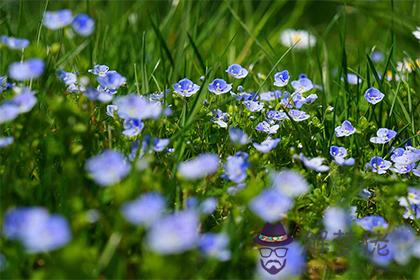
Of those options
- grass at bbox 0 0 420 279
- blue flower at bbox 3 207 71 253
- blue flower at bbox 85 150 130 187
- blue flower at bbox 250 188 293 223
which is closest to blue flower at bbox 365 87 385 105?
grass at bbox 0 0 420 279

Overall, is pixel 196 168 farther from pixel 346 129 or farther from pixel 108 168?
pixel 346 129

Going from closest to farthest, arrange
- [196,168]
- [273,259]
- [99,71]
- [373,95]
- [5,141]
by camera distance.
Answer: [196,168] < [5,141] < [273,259] < [99,71] < [373,95]

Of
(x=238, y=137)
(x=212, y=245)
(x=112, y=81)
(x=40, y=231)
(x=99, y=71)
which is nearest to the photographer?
(x=40, y=231)

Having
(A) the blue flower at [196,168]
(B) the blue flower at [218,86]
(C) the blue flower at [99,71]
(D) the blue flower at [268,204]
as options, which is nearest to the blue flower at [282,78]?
(B) the blue flower at [218,86]

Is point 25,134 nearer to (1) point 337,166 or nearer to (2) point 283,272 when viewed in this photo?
(2) point 283,272

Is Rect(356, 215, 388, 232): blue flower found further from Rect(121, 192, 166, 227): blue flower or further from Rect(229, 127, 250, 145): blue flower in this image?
Rect(121, 192, 166, 227): blue flower

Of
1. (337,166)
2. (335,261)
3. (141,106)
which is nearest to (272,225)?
(335,261)

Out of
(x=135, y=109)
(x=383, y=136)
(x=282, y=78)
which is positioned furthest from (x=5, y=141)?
(x=383, y=136)
